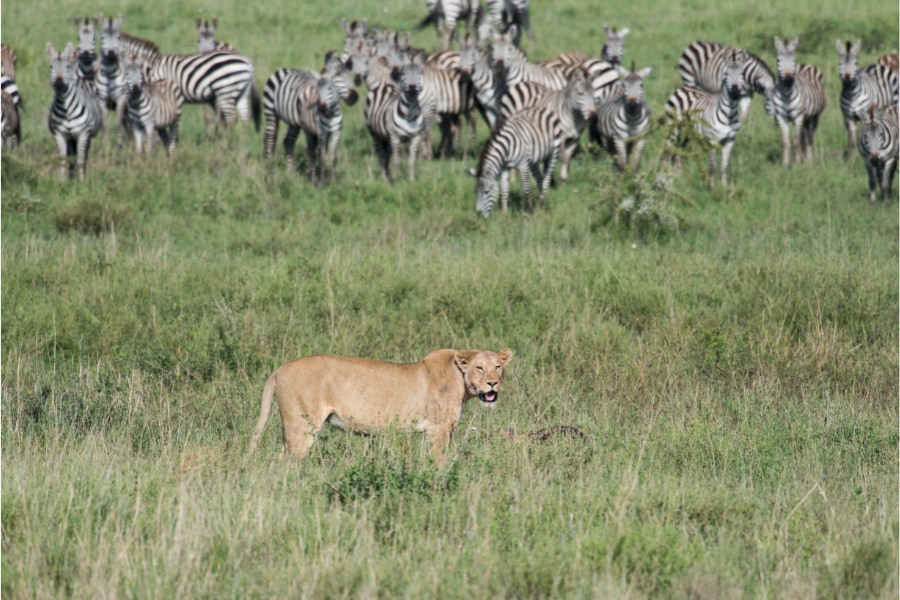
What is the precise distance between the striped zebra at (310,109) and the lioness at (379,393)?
891 cm

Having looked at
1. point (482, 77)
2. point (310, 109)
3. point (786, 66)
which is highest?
point (786, 66)

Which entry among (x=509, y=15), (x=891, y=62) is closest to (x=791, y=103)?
(x=891, y=62)

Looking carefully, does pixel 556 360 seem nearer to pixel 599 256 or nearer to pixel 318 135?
pixel 599 256

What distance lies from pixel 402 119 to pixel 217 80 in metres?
4.20

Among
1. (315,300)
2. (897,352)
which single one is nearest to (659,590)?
(897,352)

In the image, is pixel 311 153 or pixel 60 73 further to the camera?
pixel 311 153

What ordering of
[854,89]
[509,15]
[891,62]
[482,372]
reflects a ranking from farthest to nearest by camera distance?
[509,15], [891,62], [854,89], [482,372]

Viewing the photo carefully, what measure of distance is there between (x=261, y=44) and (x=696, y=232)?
1328 centimetres

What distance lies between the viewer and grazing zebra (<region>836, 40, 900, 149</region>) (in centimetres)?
1702

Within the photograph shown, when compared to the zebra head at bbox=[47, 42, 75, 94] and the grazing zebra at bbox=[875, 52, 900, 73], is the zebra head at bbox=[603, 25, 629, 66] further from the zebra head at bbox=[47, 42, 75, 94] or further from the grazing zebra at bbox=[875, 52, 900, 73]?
the zebra head at bbox=[47, 42, 75, 94]

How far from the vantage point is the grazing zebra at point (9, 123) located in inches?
629

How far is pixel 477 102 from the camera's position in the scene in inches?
728

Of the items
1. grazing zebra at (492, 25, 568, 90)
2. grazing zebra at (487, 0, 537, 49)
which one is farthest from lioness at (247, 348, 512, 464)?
grazing zebra at (487, 0, 537, 49)

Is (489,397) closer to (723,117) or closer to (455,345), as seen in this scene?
(455,345)
